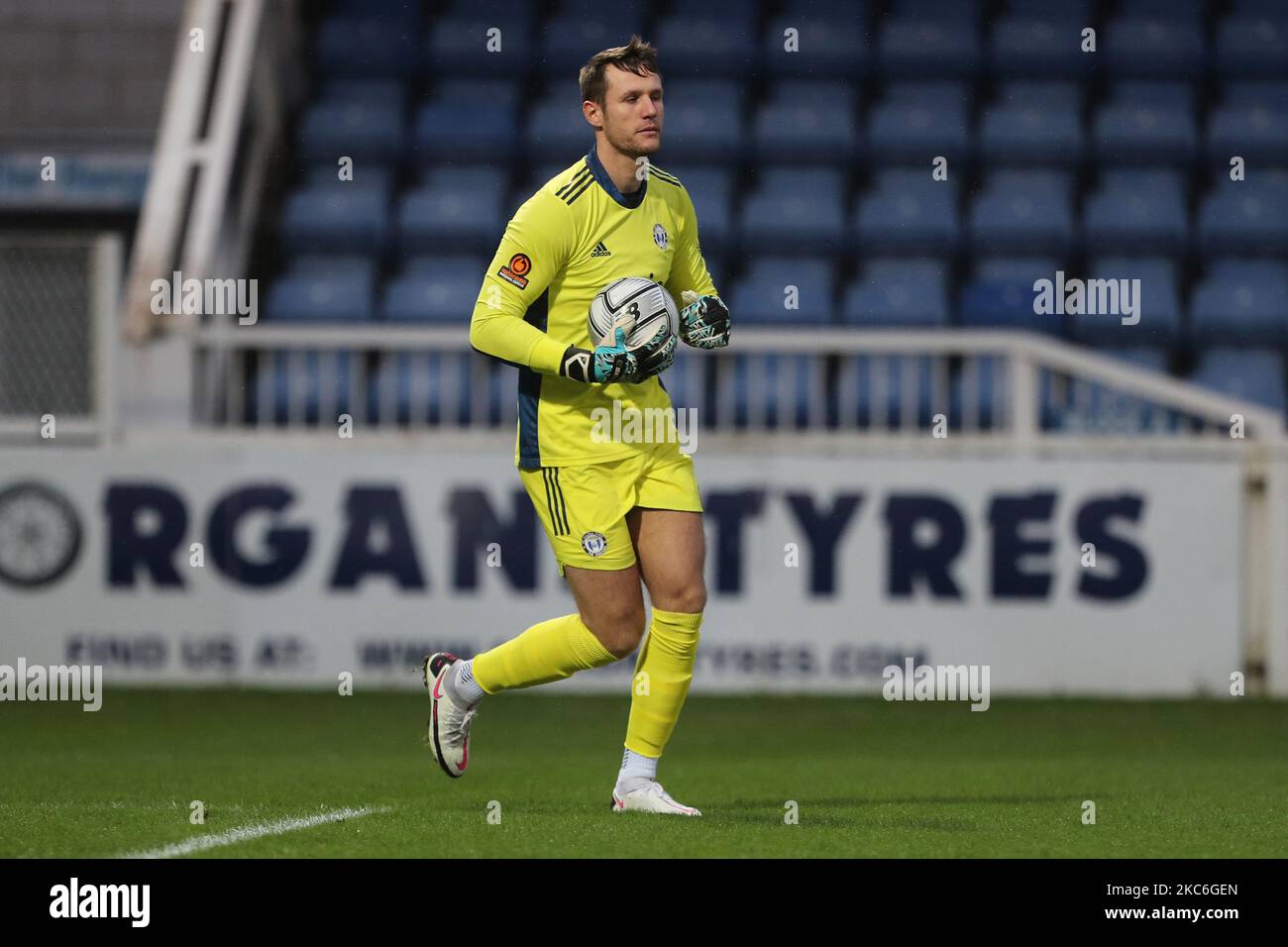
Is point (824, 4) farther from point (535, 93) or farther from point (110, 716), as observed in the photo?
point (110, 716)

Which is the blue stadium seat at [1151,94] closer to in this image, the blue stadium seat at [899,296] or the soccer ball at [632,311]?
the blue stadium seat at [899,296]

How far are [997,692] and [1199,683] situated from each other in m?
0.98

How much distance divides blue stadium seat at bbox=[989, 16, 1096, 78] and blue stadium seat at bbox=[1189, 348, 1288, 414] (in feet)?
8.36

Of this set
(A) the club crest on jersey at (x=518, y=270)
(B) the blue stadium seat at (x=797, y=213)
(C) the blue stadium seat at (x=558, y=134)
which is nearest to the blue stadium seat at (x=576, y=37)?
(C) the blue stadium seat at (x=558, y=134)

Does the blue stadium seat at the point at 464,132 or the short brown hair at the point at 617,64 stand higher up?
the blue stadium seat at the point at 464,132

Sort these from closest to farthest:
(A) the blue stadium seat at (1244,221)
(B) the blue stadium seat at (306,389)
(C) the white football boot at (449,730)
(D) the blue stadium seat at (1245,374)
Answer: (C) the white football boot at (449,730) → (B) the blue stadium seat at (306,389) → (D) the blue stadium seat at (1245,374) → (A) the blue stadium seat at (1244,221)

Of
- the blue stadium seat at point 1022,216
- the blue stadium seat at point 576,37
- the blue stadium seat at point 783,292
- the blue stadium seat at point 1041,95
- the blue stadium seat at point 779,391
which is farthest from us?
the blue stadium seat at point 576,37

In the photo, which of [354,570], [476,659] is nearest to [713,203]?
[354,570]

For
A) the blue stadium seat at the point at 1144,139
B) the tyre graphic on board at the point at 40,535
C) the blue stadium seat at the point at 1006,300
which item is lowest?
the tyre graphic on board at the point at 40,535

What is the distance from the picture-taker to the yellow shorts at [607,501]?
6.15 meters

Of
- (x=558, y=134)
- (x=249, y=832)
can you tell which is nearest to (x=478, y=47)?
(x=558, y=134)

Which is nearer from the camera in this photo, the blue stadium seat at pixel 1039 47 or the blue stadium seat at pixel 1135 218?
the blue stadium seat at pixel 1135 218

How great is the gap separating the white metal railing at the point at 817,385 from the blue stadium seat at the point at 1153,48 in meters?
3.74

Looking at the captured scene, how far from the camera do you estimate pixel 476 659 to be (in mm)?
6500
